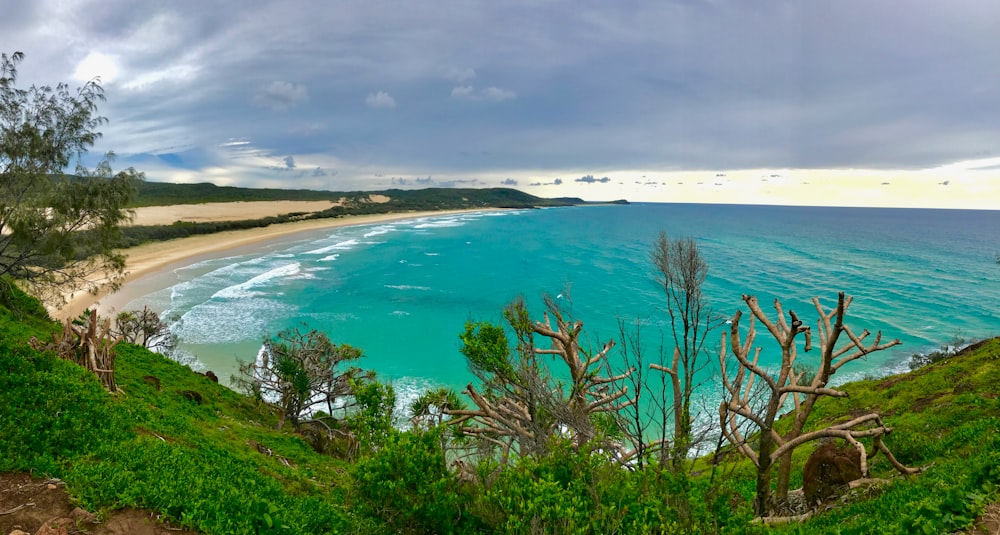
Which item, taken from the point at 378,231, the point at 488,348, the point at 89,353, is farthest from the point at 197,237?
the point at 488,348

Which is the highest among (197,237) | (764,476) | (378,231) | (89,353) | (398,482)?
(378,231)

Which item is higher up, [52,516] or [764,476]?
[52,516]

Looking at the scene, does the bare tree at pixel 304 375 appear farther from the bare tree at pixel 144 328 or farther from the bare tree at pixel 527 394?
the bare tree at pixel 527 394

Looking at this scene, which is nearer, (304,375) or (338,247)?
(304,375)

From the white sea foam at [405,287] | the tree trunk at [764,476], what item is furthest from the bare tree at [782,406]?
the white sea foam at [405,287]

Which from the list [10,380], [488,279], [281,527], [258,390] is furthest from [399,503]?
[488,279]

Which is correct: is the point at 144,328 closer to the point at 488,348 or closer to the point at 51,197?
the point at 51,197
